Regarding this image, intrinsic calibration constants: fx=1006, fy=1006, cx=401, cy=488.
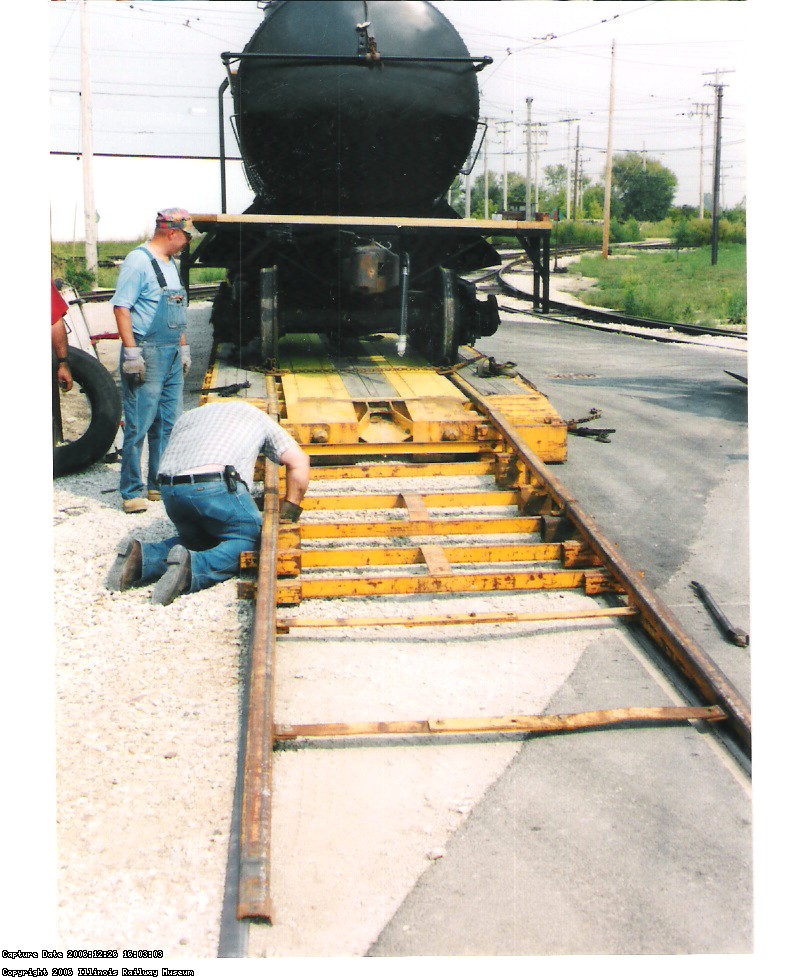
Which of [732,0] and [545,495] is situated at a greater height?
[732,0]

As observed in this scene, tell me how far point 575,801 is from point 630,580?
1.66 metres

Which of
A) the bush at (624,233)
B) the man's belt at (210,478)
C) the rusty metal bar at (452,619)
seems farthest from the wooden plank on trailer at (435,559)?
the bush at (624,233)

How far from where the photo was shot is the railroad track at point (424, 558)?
13.0 feet

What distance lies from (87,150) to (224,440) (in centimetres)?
1683

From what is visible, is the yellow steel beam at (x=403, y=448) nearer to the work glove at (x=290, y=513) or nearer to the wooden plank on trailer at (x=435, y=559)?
the work glove at (x=290, y=513)

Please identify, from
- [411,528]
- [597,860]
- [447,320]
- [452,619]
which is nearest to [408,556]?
[411,528]

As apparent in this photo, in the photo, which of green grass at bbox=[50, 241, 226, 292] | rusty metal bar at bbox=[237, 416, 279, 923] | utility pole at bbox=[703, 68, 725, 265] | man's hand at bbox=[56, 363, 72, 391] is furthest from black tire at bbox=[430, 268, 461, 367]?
utility pole at bbox=[703, 68, 725, 265]

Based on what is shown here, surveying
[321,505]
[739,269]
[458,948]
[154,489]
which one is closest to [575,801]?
[458,948]

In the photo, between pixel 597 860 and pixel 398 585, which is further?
pixel 398 585

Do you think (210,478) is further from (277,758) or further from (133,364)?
(277,758)

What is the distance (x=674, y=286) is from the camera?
30.2 meters

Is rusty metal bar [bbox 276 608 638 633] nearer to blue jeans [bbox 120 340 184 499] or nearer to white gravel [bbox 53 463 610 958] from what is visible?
white gravel [bbox 53 463 610 958]

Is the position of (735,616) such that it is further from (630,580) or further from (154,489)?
(154,489)

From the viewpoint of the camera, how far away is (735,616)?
528 cm
